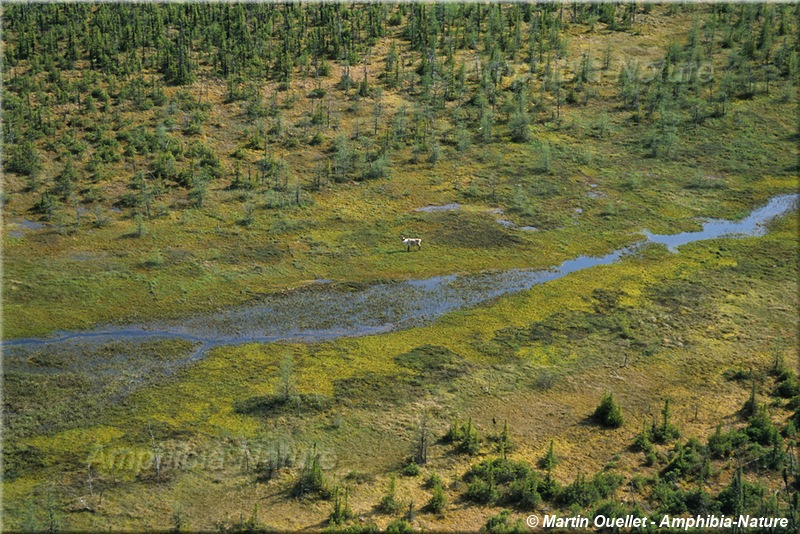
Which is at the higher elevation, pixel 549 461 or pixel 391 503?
pixel 549 461

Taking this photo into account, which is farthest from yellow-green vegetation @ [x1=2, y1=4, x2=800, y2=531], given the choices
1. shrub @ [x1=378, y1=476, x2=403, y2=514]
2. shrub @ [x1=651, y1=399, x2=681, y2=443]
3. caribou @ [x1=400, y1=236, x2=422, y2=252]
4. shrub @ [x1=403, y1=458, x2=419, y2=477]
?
caribou @ [x1=400, y1=236, x2=422, y2=252]

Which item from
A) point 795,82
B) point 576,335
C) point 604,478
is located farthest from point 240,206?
point 795,82

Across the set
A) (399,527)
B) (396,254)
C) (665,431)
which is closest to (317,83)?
(396,254)

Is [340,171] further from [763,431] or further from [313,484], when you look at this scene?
[763,431]

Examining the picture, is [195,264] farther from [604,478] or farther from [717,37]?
[717,37]

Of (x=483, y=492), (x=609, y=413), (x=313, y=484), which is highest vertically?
(x=609, y=413)
